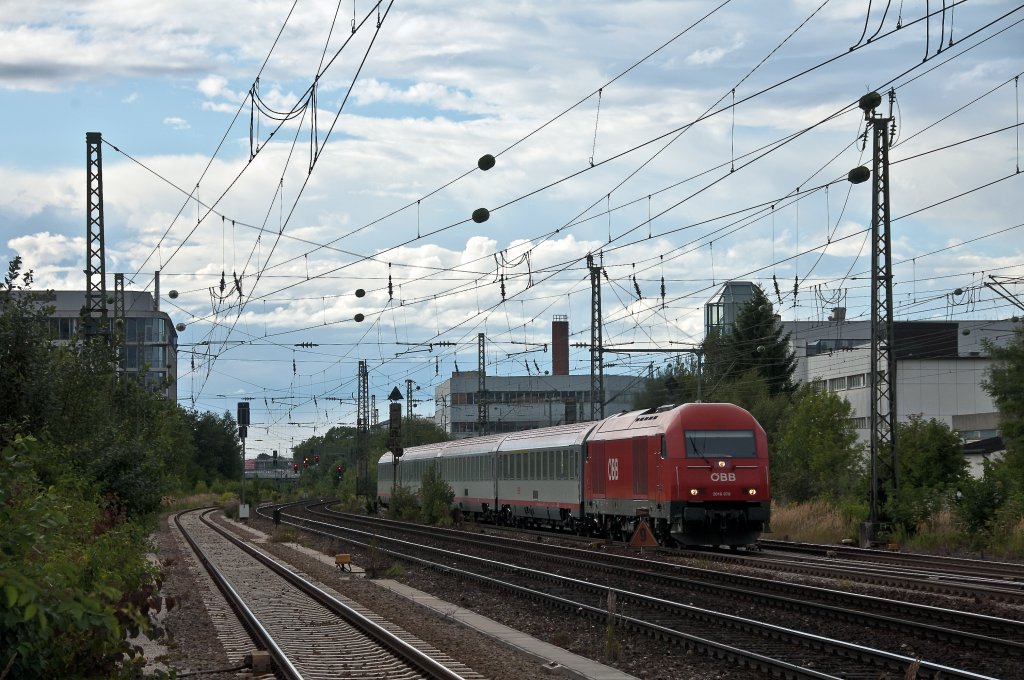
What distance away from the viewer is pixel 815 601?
1822cm

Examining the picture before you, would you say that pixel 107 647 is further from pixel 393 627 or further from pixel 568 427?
pixel 568 427

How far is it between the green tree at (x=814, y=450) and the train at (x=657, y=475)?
10.3 meters

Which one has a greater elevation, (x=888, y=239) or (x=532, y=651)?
(x=888, y=239)

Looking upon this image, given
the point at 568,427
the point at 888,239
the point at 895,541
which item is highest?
the point at 888,239

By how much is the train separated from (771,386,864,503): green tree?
33.7 ft

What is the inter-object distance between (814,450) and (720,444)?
2427 cm

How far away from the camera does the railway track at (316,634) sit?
13180 millimetres

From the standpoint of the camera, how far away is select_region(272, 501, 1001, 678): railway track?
1266 centimetres

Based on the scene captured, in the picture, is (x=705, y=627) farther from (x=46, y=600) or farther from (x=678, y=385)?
(x=678, y=385)

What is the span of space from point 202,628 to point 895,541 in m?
18.8

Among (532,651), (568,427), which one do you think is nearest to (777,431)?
(568,427)

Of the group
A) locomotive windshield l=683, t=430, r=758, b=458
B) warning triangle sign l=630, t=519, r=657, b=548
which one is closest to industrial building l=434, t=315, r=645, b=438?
locomotive windshield l=683, t=430, r=758, b=458

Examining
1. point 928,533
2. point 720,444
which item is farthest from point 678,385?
point 720,444

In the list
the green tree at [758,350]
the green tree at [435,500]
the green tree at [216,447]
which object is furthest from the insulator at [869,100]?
the green tree at [216,447]
